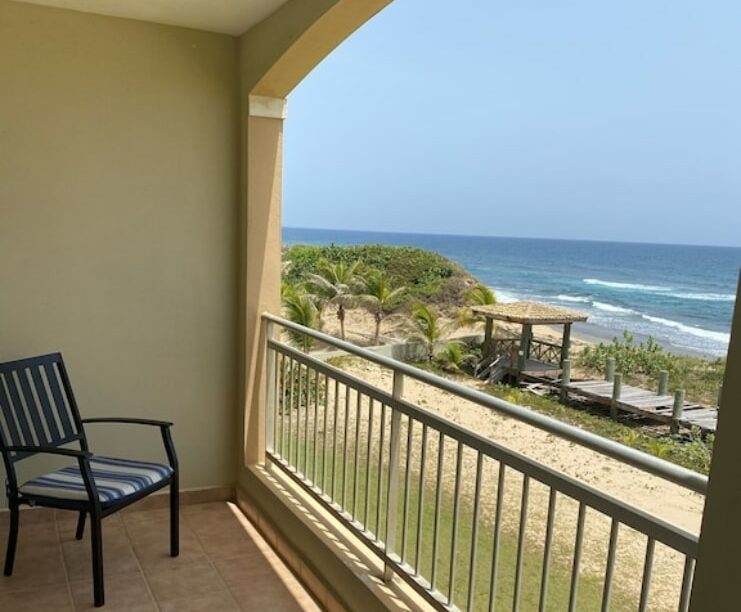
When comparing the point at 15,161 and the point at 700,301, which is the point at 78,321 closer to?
the point at 15,161

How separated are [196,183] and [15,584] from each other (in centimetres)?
198

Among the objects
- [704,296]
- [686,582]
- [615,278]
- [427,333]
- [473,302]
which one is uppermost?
[686,582]

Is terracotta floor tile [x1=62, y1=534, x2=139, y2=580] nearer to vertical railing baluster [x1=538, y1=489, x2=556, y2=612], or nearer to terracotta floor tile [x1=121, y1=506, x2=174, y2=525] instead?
terracotta floor tile [x1=121, y1=506, x2=174, y2=525]

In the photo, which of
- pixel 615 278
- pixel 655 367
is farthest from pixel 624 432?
pixel 615 278

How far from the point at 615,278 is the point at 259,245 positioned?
32503 millimetres

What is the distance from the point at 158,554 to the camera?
2.81 m

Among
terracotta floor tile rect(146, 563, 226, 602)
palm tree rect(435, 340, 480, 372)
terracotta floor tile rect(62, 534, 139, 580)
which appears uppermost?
terracotta floor tile rect(146, 563, 226, 602)

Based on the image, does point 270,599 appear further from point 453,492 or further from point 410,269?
point 410,269

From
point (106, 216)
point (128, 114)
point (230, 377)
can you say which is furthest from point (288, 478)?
point (128, 114)

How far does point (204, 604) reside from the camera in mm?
2436

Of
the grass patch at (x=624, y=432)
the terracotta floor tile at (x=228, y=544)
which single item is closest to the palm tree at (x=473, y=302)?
the grass patch at (x=624, y=432)

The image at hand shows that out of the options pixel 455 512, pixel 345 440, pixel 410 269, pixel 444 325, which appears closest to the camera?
pixel 455 512

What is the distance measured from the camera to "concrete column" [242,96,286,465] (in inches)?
125

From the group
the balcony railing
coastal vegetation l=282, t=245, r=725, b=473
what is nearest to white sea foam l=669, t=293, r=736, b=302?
coastal vegetation l=282, t=245, r=725, b=473
